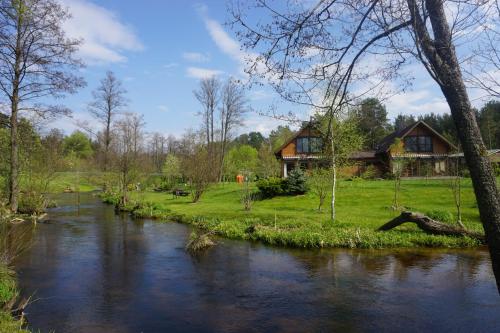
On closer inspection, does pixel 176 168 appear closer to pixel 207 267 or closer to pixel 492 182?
pixel 207 267

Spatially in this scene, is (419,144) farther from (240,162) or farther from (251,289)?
(251,289)

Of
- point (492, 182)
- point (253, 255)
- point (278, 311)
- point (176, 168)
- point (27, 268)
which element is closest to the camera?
point (492, 182)

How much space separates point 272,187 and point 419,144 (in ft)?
72.2

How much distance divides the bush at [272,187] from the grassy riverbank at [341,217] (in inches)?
46.0

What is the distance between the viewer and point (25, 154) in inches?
955

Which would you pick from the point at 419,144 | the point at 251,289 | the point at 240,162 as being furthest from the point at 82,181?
the point at 251,289

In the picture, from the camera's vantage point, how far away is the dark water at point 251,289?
8.67m

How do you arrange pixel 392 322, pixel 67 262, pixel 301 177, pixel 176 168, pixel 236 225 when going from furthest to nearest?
1. pixel 176 168
2. pixel 301 177
3. pixel 236 225
4. pixel 67 262
5. pixel 392 322

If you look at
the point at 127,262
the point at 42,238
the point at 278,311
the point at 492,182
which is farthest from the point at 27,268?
the point at 492,182

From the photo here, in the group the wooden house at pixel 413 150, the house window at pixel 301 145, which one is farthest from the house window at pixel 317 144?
the house window at pixel 301 145

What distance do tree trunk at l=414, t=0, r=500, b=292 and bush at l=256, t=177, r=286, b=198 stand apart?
2693 centimetres

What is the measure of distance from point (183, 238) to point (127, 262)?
452 cm

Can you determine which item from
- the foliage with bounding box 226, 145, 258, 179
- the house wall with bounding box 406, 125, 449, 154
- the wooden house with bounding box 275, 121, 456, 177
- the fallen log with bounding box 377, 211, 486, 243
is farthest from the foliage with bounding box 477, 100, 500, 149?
the fallen log with bounding box 377, 211, 486, 243

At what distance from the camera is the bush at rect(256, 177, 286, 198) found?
31500 millimetres
